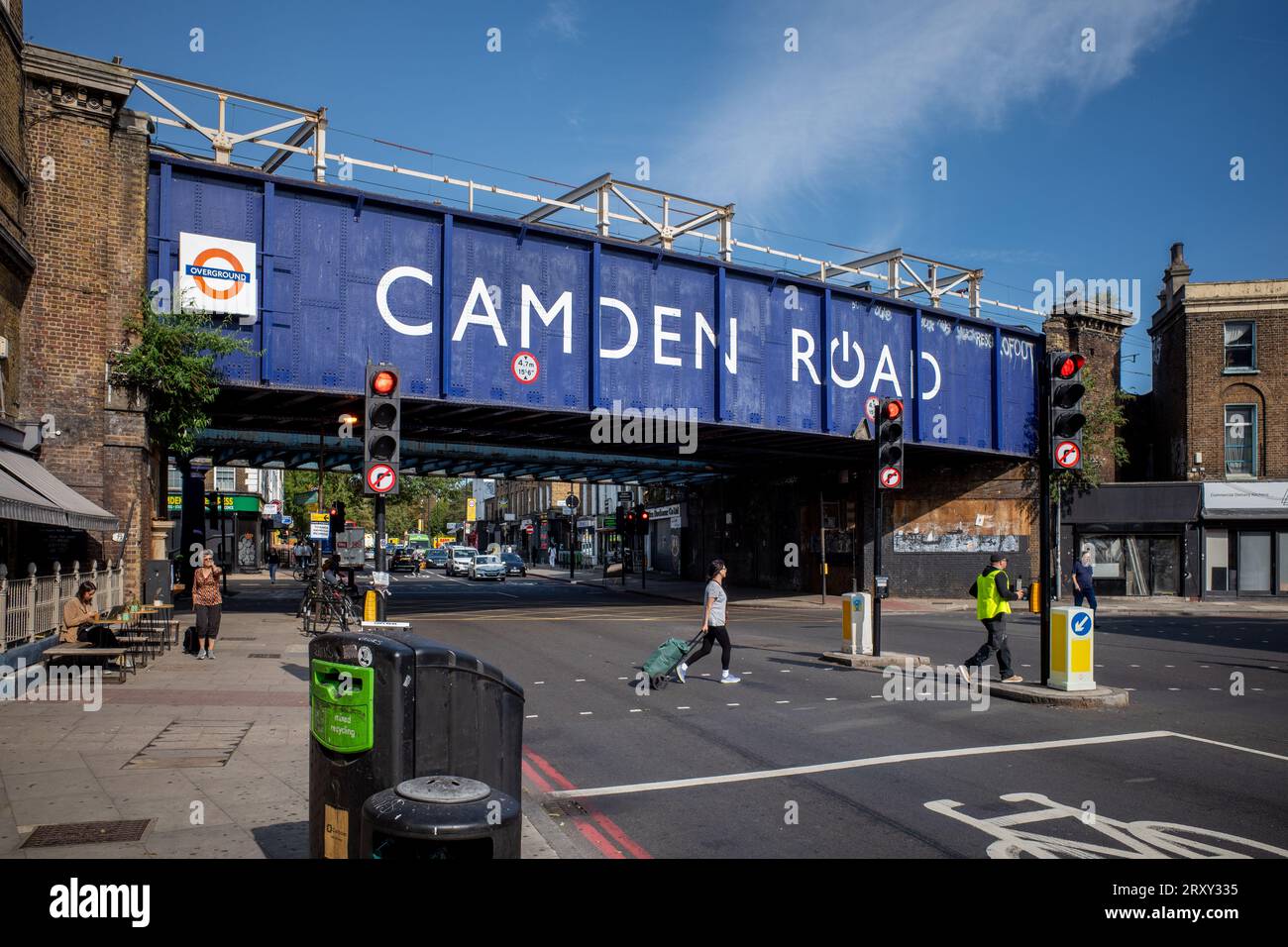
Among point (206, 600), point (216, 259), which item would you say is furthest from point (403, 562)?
point (206, 600)

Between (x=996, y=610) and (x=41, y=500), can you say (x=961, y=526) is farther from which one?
(x=41, y=500)

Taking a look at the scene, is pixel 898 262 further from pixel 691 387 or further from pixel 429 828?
pixel 429 828

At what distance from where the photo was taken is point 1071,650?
11.7 m

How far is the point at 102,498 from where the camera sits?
60.4 feet

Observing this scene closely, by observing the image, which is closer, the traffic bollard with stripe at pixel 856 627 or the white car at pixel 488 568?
the traffic bollard with stripe at pixel 856 627

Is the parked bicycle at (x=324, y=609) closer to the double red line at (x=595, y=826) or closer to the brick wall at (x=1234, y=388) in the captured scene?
the double red line at (x=595, y=826)

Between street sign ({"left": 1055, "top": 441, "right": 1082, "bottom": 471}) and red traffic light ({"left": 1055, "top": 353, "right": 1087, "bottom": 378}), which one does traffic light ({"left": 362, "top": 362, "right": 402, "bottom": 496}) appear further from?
red traffic light ({"left": 1055, "top": 353, "right": 1087, "bottom": 378})

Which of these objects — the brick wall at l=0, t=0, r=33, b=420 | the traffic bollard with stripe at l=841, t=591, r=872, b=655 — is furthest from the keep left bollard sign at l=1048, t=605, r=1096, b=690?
the brick wall at l=0, t=0, r=33, b=420

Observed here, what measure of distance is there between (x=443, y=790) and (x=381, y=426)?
7021 mm

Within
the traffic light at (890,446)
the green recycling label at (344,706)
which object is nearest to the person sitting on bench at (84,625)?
the green recycling label at (344,706)

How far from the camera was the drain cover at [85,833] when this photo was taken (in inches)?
231

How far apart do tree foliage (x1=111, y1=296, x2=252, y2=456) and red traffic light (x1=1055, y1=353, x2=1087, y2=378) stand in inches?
614

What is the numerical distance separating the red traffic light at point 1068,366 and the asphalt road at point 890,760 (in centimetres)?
424
